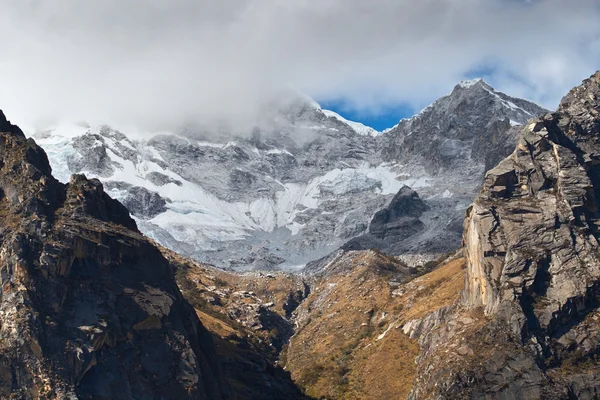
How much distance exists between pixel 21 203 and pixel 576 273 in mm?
70023

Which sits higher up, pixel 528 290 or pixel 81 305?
pixel 81 305

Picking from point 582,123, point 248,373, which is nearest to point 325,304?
point 248,373

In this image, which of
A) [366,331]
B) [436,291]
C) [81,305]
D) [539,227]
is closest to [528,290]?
[539,227]

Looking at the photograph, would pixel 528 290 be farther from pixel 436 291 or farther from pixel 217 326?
pixel 217 326

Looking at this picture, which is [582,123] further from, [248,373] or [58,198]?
[58,198]

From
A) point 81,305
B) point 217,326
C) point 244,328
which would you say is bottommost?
point 81,305

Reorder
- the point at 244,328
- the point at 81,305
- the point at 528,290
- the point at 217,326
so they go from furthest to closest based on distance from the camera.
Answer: the point at 244,328 < the point at 217,326 < the point at 528,290 < the point at 81,305

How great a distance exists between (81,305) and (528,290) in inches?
2229

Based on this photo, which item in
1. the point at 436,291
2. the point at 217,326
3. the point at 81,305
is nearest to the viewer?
the point at 81,305

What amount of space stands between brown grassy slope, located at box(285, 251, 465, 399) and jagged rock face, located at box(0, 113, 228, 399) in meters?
31.9

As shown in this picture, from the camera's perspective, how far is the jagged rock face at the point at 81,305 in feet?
253

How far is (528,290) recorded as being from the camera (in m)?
103

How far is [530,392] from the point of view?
94.0 meters

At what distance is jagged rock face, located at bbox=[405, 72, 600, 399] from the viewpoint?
9575cm
